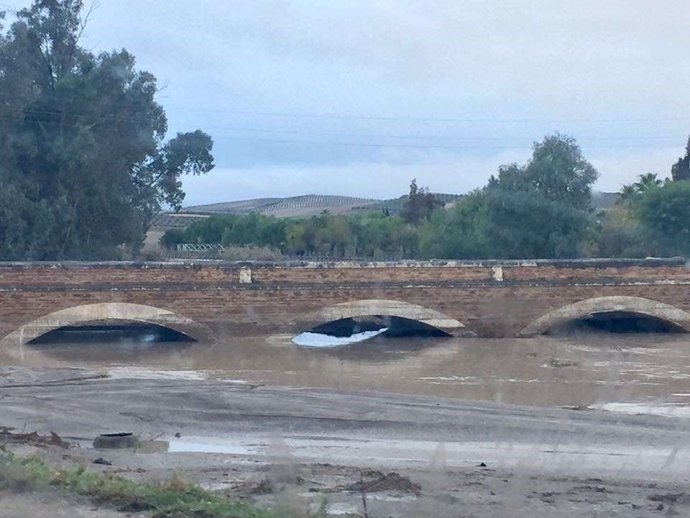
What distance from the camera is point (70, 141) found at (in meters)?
39.8

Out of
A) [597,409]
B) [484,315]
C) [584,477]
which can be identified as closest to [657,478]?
[584,477]

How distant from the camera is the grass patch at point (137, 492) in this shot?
25.4 feet

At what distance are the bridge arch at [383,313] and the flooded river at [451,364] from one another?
55cm

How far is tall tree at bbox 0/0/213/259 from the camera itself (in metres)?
39.0

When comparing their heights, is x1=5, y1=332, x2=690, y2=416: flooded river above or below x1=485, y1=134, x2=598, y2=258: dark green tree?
below

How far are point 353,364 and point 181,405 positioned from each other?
33.7 ft

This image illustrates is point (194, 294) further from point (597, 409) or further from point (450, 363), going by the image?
point (597, 409)

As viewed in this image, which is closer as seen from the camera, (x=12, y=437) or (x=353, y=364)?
(x=12, y=437)

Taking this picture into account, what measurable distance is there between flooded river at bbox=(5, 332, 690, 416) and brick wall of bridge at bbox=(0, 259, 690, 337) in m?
0.83

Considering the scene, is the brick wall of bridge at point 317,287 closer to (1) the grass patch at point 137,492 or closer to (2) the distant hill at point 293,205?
(1) the grass patch at point 137,492

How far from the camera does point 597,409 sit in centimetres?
1723

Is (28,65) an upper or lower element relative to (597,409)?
upper

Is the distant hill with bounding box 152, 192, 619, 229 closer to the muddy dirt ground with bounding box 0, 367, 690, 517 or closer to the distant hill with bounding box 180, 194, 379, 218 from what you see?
the distant hill with bounding box 180, 194, 379, 218

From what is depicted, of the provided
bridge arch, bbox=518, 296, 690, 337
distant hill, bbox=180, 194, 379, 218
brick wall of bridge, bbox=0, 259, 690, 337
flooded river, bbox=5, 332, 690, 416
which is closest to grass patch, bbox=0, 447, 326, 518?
flooded river, bbox=5, 332, 690, 416
